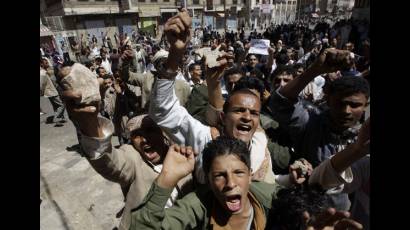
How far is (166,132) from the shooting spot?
1.97 metres

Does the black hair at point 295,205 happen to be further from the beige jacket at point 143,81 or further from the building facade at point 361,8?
the building facade at point 361,8

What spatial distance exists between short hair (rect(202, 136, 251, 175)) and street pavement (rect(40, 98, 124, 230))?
2.69 m

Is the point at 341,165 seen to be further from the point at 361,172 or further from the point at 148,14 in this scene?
the point at 148,14

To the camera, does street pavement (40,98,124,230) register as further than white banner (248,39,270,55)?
No

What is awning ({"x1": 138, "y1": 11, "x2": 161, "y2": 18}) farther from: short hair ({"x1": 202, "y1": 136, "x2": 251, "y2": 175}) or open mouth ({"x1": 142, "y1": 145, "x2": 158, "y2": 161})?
short hair ({"x1": 202, "y1": 136, "x2": 251, "y2": 175})

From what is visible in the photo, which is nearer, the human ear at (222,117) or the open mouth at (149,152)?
the open mouth at (149,152)

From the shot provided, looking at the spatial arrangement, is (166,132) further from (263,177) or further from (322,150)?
(322,150)

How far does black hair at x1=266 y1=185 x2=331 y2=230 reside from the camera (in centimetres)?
153

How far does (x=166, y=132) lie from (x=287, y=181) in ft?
2.94

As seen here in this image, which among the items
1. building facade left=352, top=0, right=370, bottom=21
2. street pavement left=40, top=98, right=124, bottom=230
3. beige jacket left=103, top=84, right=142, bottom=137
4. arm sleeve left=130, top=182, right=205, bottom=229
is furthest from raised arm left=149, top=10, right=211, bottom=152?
building facade left=352, top=0, right=370, bottom=21

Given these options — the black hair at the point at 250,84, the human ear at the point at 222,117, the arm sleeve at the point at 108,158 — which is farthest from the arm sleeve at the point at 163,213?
the black hair at the point at 250,84

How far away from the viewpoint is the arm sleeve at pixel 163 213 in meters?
1.39
